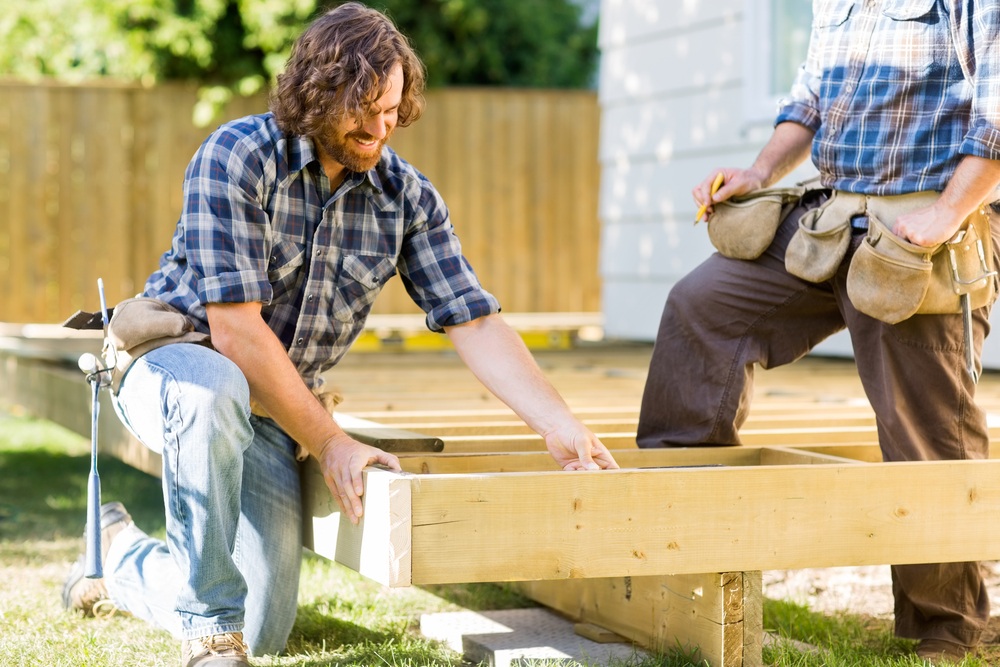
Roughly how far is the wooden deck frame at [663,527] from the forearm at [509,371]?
0.54 feet

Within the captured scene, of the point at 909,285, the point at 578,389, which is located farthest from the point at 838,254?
the point at 578,389

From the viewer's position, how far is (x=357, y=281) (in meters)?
2.76

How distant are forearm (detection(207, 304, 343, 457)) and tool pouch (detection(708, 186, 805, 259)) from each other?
110 cm

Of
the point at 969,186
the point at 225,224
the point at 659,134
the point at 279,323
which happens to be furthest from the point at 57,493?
the point at 969,186

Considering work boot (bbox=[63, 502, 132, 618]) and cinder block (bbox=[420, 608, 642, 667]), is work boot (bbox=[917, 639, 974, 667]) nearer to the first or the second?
cinder block (bbox=[420, 608, 642, 667])

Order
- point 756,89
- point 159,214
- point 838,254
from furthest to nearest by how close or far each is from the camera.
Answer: point 159,214 < point 756,89 < point 838,254

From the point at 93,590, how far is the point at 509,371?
4.15ft

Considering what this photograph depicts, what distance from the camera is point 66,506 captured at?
4.98 metres

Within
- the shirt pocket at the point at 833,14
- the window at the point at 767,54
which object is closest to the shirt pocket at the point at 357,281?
the shirt pocket at the point at 833,14

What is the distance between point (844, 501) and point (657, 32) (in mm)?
4708

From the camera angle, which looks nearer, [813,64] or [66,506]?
[813,64]

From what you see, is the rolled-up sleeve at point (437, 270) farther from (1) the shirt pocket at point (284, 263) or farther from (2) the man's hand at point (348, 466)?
(2) the man's hand at point (348, 466)

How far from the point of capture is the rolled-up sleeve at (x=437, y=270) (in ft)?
9.14

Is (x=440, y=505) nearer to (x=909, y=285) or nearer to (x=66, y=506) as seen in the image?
(x=909, y=285)
